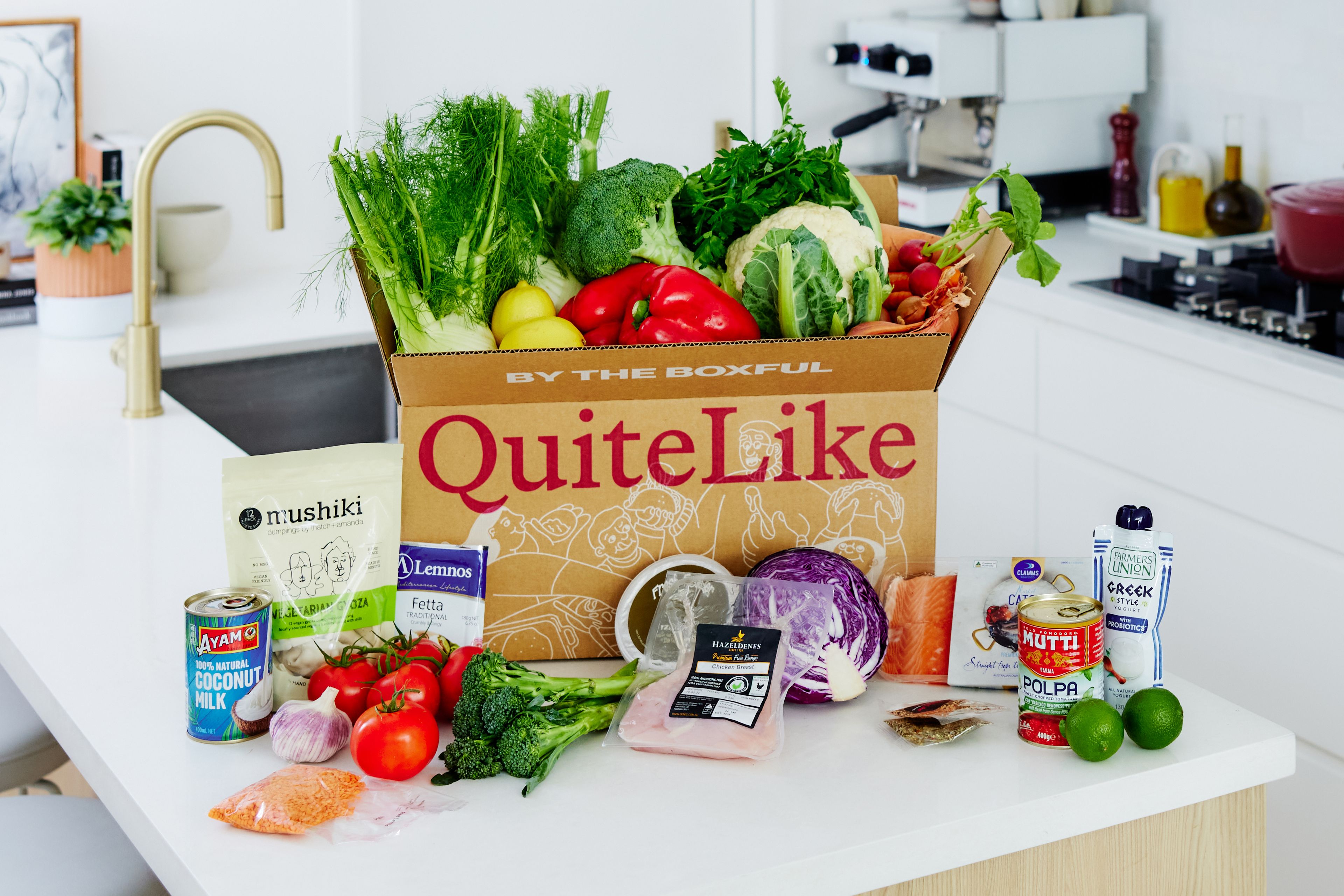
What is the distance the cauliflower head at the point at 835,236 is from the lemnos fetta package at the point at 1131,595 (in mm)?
309

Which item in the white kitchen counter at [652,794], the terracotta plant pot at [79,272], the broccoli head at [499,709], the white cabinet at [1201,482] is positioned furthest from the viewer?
the terracotta plant pot at [79,272]

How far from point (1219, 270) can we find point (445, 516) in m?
2.05

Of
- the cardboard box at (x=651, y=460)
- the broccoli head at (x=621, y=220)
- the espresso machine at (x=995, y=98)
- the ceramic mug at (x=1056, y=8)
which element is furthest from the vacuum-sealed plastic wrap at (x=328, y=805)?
the ceramic mug at (x=1056, y=8)

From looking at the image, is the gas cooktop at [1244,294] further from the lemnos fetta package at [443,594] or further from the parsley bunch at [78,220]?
the parsley bunch at [78,220]

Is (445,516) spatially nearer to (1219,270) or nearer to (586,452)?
(586,452)

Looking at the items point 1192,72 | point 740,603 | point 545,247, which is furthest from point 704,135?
point 740,603

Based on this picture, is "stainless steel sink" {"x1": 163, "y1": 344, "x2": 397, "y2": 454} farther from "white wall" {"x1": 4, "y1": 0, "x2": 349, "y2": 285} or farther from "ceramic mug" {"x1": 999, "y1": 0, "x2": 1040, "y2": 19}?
"ceramic mug" {"x1": 999, "y1": 0, "x2": 1040, "y2": 19}

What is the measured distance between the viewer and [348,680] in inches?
40.2

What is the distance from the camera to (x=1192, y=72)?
324 centimetres

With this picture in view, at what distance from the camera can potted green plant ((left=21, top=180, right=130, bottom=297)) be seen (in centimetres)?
247

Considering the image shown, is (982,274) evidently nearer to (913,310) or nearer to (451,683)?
(913,310)

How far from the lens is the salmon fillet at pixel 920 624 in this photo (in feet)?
3.61

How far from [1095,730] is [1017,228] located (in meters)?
0.44

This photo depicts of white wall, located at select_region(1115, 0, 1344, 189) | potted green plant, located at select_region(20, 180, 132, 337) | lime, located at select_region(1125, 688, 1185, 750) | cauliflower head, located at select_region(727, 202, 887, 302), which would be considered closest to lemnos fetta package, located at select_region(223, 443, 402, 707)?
cauliflower head, located at select_region(727, 202, 887, 302)
